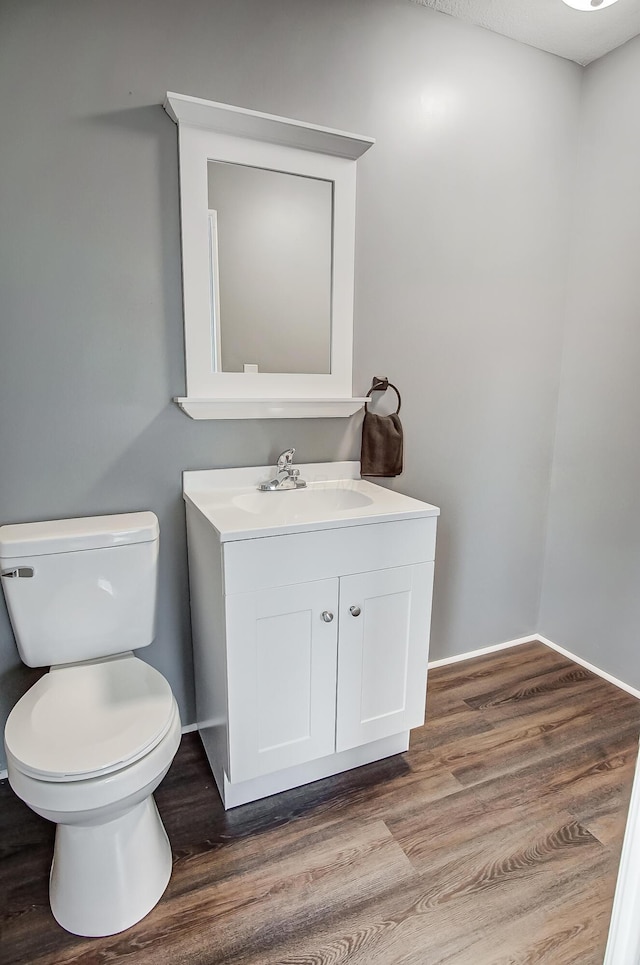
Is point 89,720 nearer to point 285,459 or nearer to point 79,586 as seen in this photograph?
point 79,586

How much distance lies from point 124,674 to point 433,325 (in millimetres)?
1633

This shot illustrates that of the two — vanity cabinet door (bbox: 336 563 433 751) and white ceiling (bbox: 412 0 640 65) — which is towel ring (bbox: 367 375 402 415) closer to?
vanity cabinet door (bbox: 336 563 433 751)

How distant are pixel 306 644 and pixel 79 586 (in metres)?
0.66

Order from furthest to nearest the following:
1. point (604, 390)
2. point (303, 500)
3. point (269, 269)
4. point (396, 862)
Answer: point (604, 390)
point (303, 500)
point (269, 269)
point (396, 862)

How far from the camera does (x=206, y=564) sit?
150 cm

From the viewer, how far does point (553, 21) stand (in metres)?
1.85

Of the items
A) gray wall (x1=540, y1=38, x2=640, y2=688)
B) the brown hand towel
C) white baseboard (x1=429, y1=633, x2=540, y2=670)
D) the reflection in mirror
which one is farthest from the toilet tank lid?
gray wall (x1=540, y1=38, x2=640, y2=688)

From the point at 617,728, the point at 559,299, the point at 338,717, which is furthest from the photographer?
the point at 559,299

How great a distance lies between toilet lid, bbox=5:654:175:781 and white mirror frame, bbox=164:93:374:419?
0.82m

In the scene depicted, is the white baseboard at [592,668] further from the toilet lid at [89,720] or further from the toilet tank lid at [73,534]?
the toilet tank lid at [73,534]

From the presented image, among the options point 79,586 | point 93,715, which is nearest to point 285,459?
point 79,586

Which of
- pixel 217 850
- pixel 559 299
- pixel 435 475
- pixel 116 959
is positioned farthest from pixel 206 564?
pixel 559 299

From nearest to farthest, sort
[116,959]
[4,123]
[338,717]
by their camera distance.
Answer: [116,959] < [4,123] < [338,717]

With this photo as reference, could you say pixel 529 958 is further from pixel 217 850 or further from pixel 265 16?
pixel 265 16
